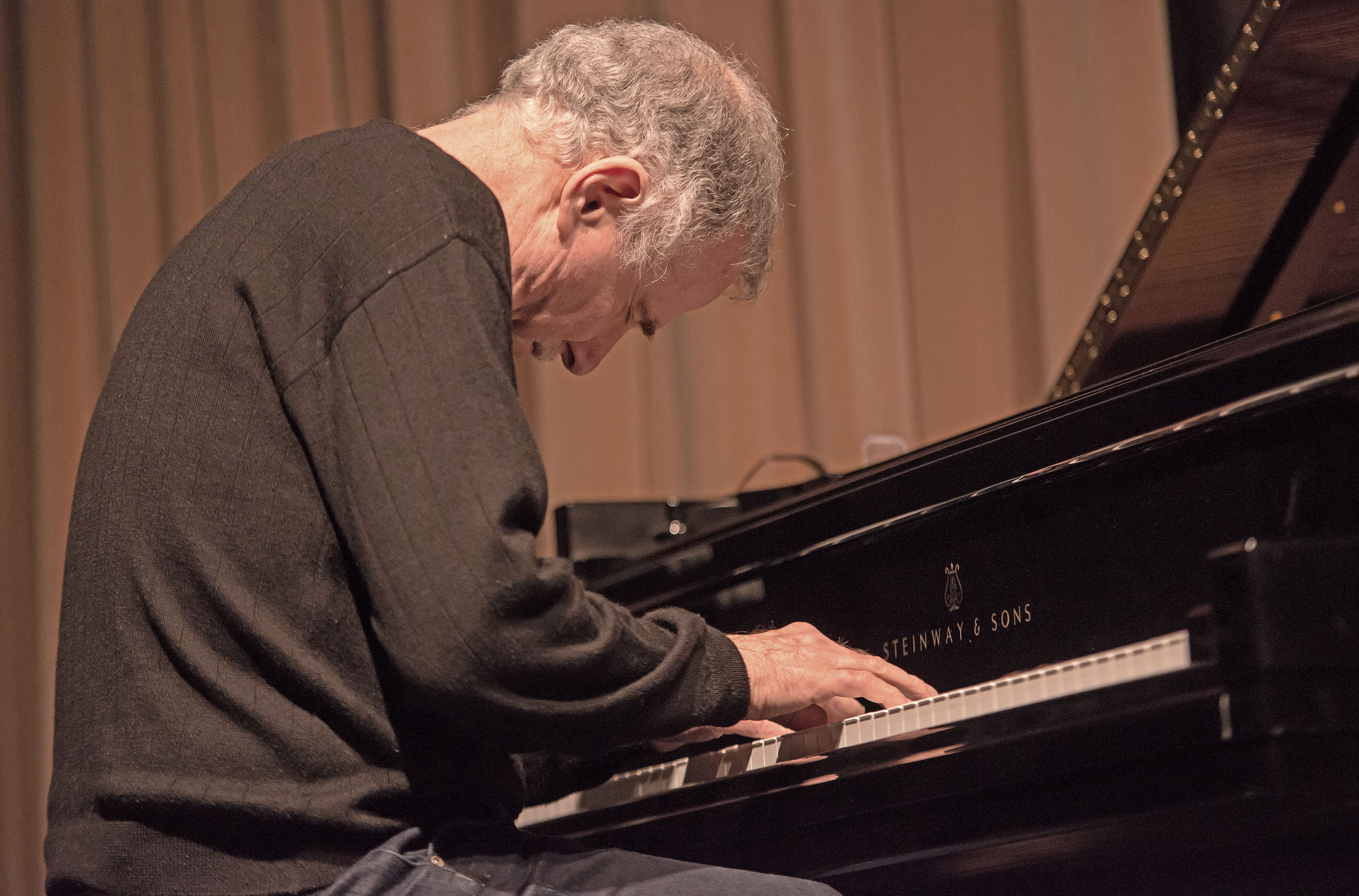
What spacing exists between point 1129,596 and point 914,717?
0.22 metres

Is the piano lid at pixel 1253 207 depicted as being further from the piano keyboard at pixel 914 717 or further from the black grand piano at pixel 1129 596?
the piano keyboard at pixel 914 717

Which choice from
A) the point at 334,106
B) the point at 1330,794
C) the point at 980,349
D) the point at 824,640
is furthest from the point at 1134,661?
the point at 334,106

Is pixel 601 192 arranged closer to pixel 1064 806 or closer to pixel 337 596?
pixel 337 596

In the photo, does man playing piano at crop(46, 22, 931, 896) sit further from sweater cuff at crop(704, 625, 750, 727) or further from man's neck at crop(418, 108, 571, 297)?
man's neck at crop(418, 108, 571, 297)

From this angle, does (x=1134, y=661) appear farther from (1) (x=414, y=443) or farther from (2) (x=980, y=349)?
(2) (x=980, y=349)

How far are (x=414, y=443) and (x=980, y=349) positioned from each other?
2519 millimetres

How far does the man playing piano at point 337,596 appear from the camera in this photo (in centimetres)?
97

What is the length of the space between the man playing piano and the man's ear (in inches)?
8.4

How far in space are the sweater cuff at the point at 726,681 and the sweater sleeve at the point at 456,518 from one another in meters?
0.08

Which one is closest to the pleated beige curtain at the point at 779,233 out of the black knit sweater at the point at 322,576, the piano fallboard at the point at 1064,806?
the piano fallboard at the point at 1064,806

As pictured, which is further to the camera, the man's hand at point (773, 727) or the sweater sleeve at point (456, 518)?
the man's hand at point (773, 727)

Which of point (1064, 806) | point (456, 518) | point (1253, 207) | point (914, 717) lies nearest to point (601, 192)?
point (456, 518)

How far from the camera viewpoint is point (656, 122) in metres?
1.31

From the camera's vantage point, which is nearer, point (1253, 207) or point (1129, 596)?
point (1129, 596)
